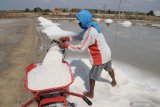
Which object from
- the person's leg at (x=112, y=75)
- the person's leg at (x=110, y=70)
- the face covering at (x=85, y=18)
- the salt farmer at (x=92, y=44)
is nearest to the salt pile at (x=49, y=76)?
the salt farmer at (x=92, y=44)

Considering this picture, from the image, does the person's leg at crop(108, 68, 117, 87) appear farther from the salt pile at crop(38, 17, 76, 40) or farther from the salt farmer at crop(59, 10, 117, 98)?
the salt pile at crop(38, 17, 76, 40)

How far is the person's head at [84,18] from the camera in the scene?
4.14 metres

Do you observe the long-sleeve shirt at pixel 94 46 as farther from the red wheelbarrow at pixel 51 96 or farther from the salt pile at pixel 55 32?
the salt pile at pixel 55 32

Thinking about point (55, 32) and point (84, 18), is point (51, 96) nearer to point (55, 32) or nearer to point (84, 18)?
point (84, 18)

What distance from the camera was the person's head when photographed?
13.6ft

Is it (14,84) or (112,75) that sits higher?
(112,75)

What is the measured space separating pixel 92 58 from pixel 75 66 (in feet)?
5.96

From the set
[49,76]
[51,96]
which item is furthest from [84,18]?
[51,96]

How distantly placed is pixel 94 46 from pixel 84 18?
1.98 feet

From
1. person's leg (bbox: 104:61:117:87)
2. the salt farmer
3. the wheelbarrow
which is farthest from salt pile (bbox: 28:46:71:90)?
person's leg (bbox: 104:61:117:87)

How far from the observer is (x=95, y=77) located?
180 inches

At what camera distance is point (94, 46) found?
4.42 metres

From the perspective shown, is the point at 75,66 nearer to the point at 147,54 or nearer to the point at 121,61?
the point at 121,61

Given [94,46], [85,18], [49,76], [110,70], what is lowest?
[110,70]
